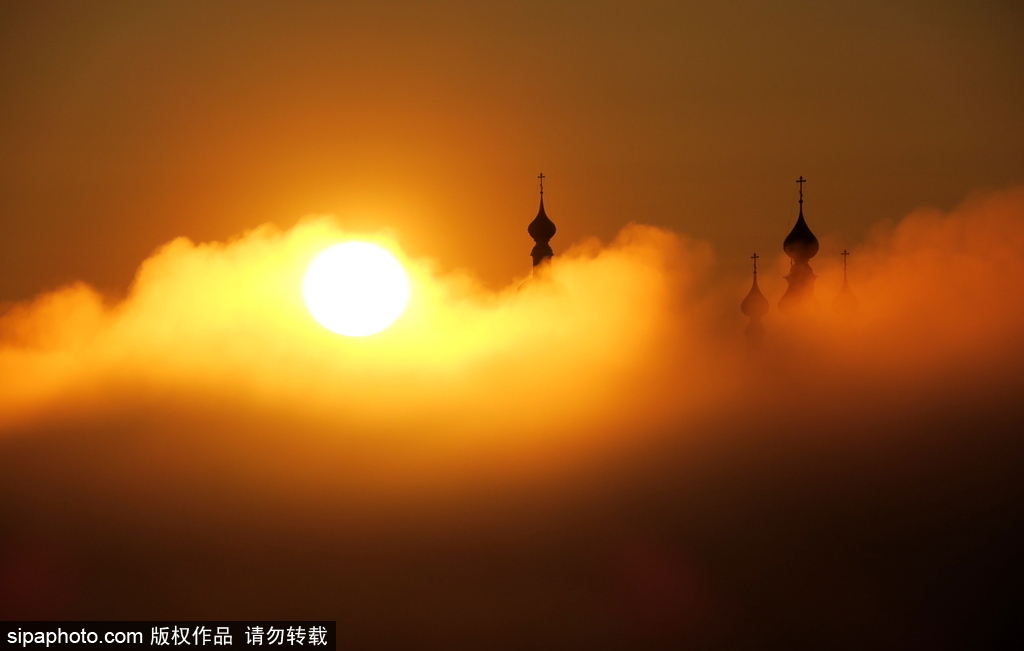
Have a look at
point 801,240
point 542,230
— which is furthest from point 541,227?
point 801,240

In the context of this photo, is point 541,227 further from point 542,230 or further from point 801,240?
point 801,240

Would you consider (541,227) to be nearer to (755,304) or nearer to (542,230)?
(542,230)

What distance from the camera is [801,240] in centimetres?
8862

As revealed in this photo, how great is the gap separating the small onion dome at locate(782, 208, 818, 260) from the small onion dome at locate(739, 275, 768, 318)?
8.60m

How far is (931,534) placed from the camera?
90812mm

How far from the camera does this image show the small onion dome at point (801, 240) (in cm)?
8850

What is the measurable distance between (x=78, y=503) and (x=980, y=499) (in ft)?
163

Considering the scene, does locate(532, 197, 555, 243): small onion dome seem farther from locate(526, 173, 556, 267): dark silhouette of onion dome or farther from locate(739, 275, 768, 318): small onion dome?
locate(739, 275, 768, 318): small onion dome

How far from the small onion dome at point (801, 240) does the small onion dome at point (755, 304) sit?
8604mm

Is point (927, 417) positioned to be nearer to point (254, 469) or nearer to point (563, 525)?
point (563, 525)

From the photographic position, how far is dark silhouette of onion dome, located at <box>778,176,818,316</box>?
88.6 meters

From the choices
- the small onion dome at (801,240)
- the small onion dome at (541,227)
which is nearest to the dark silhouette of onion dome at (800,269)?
the small onion dome at (801,240)

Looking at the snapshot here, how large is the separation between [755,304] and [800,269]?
7.94 metres

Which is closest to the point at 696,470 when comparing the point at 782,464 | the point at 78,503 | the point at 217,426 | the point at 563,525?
the point at 782,464
